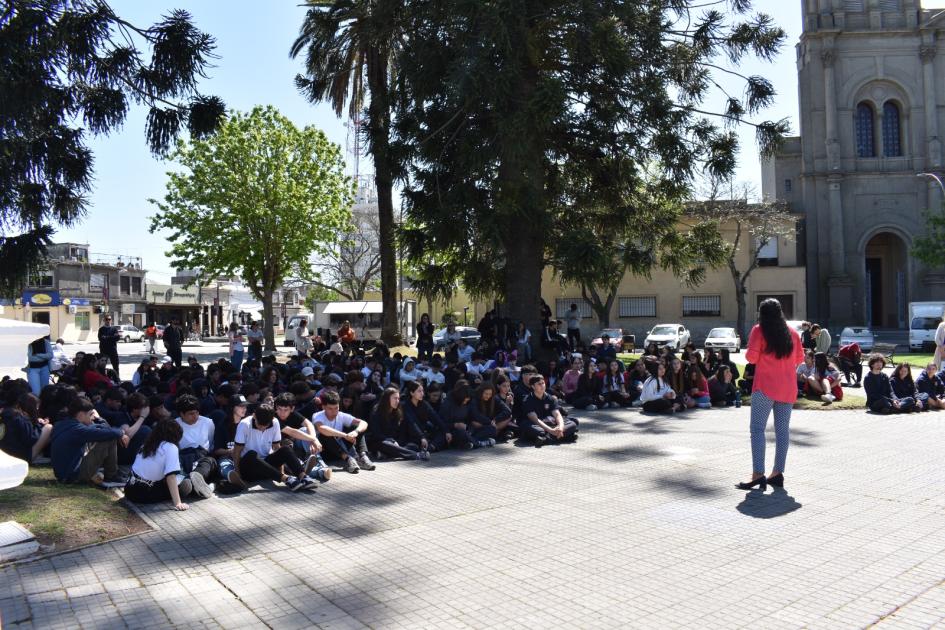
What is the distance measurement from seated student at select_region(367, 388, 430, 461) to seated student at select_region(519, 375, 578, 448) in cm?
159

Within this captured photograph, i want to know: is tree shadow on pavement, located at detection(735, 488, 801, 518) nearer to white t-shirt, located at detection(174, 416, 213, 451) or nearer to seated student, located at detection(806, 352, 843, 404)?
white t-shirt, located at detection(174, 416, 213, 451)

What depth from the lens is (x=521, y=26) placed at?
A: 671 inches

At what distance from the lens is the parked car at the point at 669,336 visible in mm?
35156

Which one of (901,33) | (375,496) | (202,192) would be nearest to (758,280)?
(901,33)

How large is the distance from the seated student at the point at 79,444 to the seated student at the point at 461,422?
453 centimetres

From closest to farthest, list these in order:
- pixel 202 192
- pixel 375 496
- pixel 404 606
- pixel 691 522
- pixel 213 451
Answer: pixel 404 606 → pixel 691 522 → pixel 375 496 → pixel 213 451 → pixel 202 192

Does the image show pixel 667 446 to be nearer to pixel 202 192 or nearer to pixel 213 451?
pixel 213 451

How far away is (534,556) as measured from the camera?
581 cm

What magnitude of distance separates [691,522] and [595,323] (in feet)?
122

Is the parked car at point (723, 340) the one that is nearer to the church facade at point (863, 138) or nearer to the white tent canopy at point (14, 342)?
the church facade at point (863, 138)

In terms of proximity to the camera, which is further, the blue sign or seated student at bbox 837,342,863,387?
the blue sign

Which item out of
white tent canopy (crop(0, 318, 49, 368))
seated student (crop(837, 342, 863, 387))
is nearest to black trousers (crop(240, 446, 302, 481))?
white tent canopy (crop(0, 318, 49, 368))

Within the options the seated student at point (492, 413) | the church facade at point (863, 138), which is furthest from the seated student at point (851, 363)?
the church facade at point (863, 138)

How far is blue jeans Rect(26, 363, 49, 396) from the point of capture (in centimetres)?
1405
